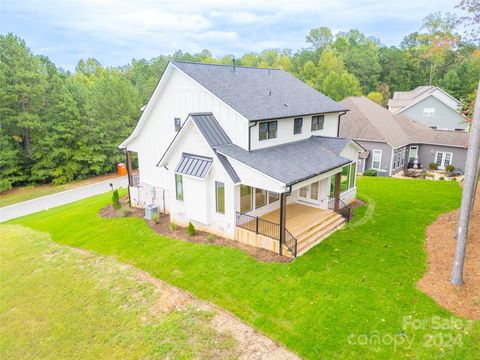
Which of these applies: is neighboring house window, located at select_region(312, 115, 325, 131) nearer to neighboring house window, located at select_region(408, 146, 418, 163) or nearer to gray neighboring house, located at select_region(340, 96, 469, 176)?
gray neighboring house, located at select_region(340, 96, 469, 176)

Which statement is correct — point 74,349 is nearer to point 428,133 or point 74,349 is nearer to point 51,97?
point 51,97

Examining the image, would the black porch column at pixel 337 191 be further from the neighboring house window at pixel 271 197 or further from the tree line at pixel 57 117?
the tree line at pixel 57 117

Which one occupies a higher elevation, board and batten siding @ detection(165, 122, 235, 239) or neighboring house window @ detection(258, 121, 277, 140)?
neighboring house window @ detection(258, 121, 277, 140)

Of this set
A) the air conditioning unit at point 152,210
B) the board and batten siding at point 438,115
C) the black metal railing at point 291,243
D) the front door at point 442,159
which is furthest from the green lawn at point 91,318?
the board and batten siding at point 438,115

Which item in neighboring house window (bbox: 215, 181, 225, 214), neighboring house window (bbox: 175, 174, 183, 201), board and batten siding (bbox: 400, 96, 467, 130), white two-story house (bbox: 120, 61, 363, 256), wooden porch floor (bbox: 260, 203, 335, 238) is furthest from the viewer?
board and batten siding (bbox: 400, 96, 467, 130)

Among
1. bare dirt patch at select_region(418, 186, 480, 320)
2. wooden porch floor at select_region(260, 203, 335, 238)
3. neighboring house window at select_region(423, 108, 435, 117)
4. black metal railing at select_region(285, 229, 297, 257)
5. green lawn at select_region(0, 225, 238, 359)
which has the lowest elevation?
green lawn at select_region(0, 225, 238, 359)

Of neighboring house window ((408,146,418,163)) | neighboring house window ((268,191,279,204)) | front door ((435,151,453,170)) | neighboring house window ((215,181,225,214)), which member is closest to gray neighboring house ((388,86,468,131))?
front door ((435,151,453,170))
